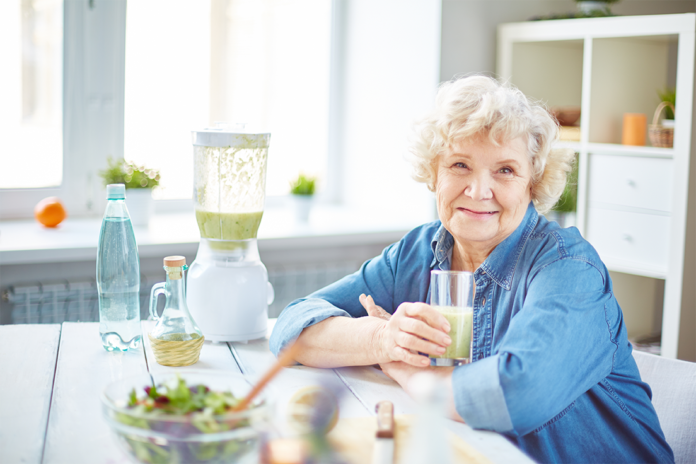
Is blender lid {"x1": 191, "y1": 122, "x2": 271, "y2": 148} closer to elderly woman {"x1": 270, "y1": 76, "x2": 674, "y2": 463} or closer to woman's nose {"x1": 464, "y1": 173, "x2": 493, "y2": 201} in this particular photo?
elderly woman {"x1": 270, "y1": 76, "x2": 674, "y2": 463}

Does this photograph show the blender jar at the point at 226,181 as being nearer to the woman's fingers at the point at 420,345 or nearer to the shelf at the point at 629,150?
the woman's fingers at the point at 420,345

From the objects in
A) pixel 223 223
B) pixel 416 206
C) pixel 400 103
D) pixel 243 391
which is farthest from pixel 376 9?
pixel 243 391

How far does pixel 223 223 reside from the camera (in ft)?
4.57

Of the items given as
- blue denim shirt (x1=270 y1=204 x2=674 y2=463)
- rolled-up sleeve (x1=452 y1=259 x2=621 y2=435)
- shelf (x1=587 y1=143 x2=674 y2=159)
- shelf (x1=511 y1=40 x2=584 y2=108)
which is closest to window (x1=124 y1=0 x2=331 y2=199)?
shelf (x1=511 y1=40 x2=584 y2=108)

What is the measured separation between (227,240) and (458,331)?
0.53 metres

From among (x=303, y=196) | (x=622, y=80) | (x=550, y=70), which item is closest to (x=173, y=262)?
(x=303, y=196)

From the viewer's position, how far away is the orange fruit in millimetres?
2434

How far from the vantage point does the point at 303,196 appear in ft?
9.12

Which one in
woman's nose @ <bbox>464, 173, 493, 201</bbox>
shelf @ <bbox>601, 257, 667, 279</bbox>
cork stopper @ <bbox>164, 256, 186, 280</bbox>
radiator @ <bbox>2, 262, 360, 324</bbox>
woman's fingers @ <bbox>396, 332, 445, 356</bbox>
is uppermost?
woman's nose @ <bbox>464, 173, 493, 201</bbox>

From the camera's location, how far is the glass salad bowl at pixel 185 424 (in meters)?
0.73

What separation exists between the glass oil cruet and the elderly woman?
0.16 metres

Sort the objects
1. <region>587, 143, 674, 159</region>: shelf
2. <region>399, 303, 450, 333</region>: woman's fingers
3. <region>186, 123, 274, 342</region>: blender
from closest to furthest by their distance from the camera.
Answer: <region>399, 303, 450, 333</region>: woman's fingers < <region>186, 123, 274, 342</region>: blender < <region>587, 143, 674, 159</region>: shelf

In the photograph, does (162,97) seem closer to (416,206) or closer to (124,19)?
(124,19)

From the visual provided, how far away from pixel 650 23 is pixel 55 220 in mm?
2139
